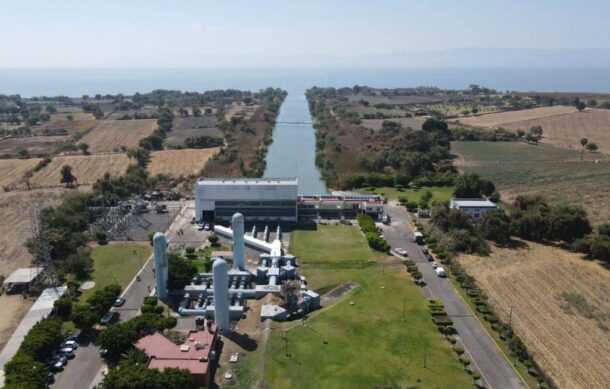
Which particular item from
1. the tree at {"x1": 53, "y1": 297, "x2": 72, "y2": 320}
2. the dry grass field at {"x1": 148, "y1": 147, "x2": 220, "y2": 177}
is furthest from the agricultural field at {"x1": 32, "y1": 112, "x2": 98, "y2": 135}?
the tree at {"x1": 53, "y1": 297, "x2": 72, "y2": 320}

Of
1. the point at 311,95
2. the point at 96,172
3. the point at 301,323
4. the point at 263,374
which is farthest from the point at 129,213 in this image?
the point at 311,95

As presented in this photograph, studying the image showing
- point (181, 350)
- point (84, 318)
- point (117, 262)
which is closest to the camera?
point (181, 350)

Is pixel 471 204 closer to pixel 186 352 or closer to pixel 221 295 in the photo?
pixel 221 295

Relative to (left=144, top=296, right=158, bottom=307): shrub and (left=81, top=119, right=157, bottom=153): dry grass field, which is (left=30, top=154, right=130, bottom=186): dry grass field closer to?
(left=81, top=119, right=157, bottom=153): dry grass field

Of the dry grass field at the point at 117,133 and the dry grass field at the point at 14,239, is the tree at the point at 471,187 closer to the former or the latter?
the dry grass field at the point at 14,239

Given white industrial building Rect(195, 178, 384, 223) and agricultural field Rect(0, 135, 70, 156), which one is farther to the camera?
agricultural field Rect(0, 135, 70, 156)

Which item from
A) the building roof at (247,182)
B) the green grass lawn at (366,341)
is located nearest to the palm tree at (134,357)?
the green grass lawn at (366,341)

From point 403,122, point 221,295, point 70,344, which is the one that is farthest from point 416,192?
point 403,122
